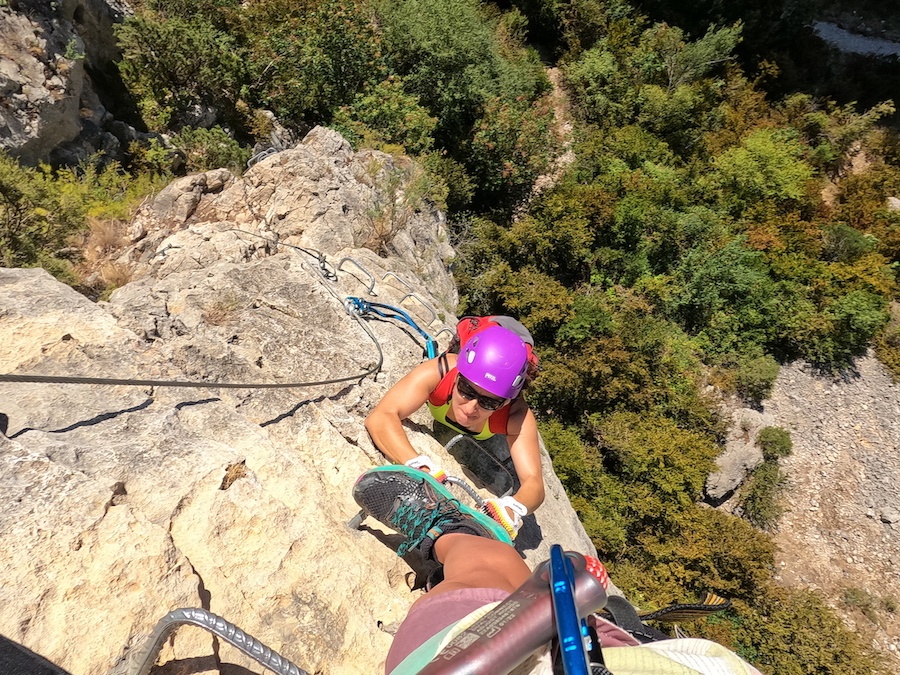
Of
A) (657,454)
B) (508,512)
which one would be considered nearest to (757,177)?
(657,454)

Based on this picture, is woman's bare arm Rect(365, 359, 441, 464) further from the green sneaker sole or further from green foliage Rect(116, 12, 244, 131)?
green foliage Rect(116, 12, 244, 131)

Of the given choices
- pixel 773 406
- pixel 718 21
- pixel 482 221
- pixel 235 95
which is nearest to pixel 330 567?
pixel 235 95

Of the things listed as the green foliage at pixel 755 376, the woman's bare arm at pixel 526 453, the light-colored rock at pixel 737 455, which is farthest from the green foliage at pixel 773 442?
the woman's bare arm at pixel 526 453

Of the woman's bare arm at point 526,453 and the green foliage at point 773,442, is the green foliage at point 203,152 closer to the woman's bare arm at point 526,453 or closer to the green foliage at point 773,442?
the woman's bare arm at point 526,453

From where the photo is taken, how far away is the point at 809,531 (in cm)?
1130

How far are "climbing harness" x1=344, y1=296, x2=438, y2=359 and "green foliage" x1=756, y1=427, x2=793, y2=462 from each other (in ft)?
34.7

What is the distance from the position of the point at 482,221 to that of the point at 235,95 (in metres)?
5.71

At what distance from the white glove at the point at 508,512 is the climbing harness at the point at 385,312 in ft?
4.31

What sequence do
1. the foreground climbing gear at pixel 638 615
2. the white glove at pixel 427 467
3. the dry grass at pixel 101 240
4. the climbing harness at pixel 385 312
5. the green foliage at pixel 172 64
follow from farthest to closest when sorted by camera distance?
1. the green foliage at pixel 172 64
2. the dry grass at pixel 101 240
3. the climbing harness at pixel 385 312
4. the white glove at pixel 427 467
5. the foreground climbing gear at pixel 638 615

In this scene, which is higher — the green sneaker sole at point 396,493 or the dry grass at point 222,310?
the dry grass at point 222,310

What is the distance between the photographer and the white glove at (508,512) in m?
2.84

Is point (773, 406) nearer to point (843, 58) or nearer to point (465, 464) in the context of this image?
point (465, 464)

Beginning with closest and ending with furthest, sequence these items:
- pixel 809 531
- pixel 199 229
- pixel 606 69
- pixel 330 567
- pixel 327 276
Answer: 1. pixel 330 567
2. pixel 327 276
3. pixel 199 229
4. pixel 809 531
5. pixel 606 69

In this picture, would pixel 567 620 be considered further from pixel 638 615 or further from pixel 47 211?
pixel 47 211
